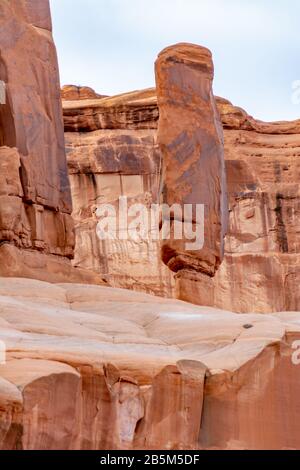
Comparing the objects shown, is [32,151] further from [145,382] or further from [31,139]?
[145,382]

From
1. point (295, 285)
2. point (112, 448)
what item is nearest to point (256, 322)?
point (112, 448)

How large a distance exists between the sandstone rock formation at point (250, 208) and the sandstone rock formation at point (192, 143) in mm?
12710

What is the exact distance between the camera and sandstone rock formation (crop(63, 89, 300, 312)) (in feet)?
127

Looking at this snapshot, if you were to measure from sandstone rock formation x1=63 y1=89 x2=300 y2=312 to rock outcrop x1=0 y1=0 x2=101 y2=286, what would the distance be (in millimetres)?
13444

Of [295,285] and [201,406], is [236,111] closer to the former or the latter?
[295,285]

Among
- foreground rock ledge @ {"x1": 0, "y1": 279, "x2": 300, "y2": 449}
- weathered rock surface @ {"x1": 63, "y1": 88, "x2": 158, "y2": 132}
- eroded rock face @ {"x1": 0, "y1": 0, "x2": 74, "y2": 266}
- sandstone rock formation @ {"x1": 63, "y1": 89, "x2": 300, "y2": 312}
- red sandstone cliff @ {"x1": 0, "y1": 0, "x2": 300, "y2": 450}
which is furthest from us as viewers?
weathered rock surface @ {"x1": 63, "y1": 88, "x2": 158, "y2": 132}

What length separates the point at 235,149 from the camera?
41.0 metres

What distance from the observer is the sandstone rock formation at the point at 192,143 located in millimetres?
24734

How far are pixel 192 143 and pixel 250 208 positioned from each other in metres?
14.9

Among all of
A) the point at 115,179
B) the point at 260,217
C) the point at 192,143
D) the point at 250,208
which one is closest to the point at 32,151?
the point at 192,143

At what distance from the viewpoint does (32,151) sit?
24328 millimetres

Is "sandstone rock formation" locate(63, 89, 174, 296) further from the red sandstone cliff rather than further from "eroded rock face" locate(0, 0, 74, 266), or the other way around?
"eroded rock face" locate(0, 0, 74, 266)

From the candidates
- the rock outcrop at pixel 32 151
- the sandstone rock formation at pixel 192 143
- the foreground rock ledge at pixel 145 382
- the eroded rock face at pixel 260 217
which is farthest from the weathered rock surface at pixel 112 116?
the foreground rock ledge at pixel 145 382

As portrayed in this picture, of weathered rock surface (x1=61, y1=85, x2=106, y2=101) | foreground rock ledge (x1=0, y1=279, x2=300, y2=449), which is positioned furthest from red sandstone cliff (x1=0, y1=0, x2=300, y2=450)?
weathered rock surface (x1=61, y1=85, x2=106, y2=101)
